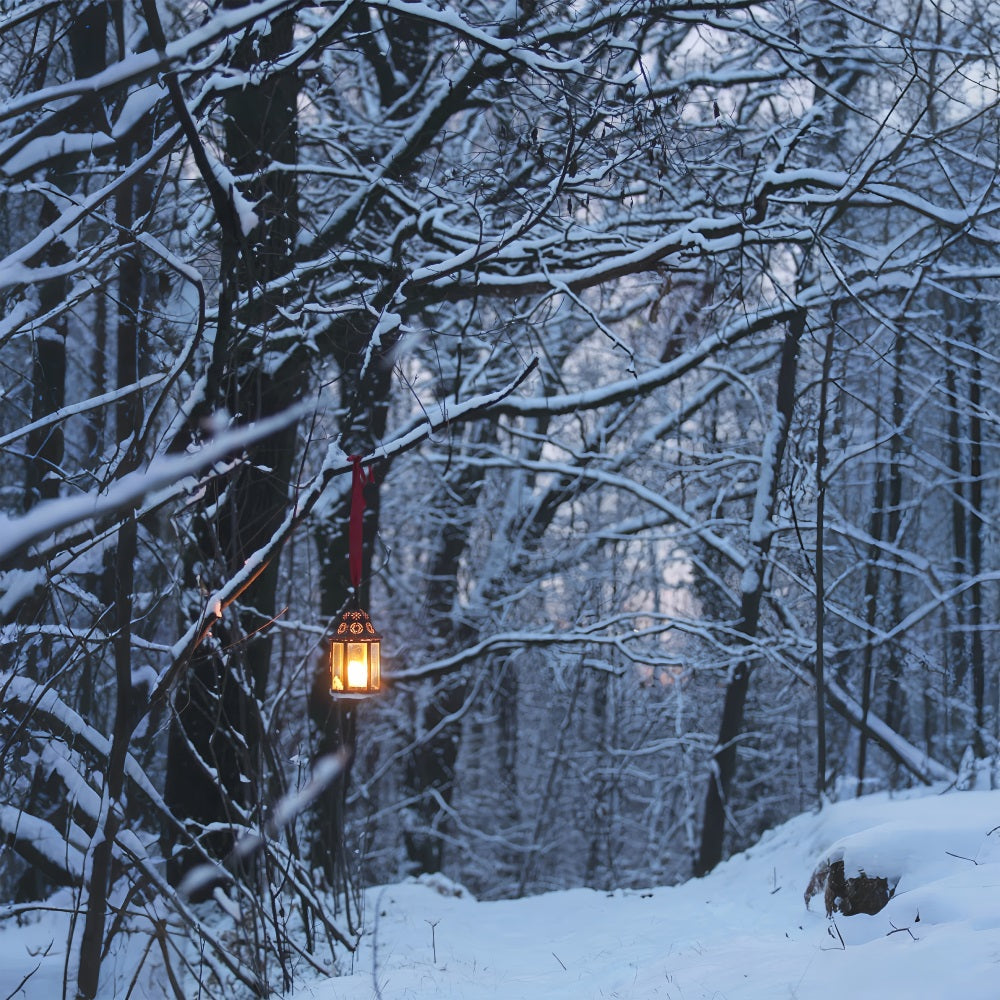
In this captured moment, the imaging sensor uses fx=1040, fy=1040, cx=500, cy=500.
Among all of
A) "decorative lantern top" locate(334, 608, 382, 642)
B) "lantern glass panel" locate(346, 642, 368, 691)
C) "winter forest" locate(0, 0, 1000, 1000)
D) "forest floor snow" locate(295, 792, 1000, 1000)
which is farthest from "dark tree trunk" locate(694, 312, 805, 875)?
"lantern glass panel" locate(346, 642, 368, 691)

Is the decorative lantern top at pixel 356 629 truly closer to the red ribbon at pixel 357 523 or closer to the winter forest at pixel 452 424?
the red ribbon at pixel 357 523

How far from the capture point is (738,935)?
212 inches

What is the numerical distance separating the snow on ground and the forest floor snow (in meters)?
0.01

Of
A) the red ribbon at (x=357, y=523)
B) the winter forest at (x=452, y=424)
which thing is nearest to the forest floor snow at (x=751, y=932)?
the winter forest at (x=452, y=424)

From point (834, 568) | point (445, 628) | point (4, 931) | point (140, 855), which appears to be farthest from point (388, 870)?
point (140, 855)

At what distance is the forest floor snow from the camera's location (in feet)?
11.6

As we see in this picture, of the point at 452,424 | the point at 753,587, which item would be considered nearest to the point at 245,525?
the point at 452,424

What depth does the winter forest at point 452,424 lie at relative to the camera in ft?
14.0

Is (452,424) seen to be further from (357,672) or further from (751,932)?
(751,932)

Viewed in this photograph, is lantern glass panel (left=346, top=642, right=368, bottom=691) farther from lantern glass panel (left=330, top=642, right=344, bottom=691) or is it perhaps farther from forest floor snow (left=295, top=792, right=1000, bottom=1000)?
forest floor snow (left=295, top=792, right=1000, bottom=1000)

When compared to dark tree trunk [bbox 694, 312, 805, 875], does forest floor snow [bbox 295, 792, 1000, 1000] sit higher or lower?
lower

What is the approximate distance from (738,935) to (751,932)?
0.98 feet

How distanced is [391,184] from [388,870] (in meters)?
12.6

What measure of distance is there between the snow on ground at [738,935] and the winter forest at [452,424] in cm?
49
